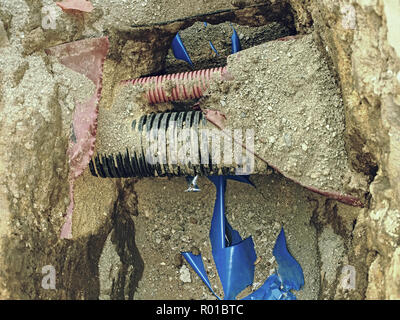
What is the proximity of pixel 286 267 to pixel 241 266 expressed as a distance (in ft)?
0.90

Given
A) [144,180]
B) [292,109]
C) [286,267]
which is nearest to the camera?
[292,109]

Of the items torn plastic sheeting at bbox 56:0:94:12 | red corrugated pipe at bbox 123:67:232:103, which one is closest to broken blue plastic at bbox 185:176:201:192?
red corrugated pipe at bbox 123:67:232:103

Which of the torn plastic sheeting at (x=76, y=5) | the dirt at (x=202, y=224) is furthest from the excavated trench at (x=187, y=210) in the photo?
the torn plastic sheeting at (x=76, y=5)

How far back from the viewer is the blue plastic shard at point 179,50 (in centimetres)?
284

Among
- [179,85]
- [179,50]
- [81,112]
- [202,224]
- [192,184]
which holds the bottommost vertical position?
[202,224]

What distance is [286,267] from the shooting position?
257 centimetres

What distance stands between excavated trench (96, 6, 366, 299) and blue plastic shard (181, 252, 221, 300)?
32mm

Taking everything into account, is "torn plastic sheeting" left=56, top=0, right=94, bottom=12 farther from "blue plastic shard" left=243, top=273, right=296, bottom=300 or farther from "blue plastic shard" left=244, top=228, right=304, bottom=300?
"blue plastic shard" left=243, top=273, right=296, bottom=300

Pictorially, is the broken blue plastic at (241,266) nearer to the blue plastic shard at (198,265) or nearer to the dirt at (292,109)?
the blue plastic shard at (198,265)

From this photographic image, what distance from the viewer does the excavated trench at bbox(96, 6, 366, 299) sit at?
8.03 ft

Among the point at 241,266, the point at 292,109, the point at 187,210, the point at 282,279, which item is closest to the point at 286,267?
the point at 282,279

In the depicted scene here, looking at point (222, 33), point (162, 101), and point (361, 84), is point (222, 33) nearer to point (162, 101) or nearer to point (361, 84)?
point (162, 101)

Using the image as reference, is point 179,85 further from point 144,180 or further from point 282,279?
point 282,279

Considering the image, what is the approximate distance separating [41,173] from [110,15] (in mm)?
1002
